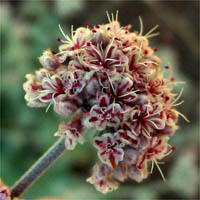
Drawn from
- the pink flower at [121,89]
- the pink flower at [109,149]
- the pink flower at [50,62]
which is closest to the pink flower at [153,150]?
the pink flower at [109,149]

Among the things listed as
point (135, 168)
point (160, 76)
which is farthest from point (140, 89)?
point (135, 168)

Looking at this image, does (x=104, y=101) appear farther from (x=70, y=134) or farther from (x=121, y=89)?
(x=70, y=134)

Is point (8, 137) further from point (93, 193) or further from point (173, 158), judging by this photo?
point (173, 158)

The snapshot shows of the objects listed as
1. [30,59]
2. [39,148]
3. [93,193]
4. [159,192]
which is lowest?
[159,192]

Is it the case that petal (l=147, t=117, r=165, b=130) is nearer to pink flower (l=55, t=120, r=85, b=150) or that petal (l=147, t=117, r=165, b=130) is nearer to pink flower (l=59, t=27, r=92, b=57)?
pink flower (l=55, t=120, r=85, b=150)

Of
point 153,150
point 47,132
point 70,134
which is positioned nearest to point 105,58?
point 70,134

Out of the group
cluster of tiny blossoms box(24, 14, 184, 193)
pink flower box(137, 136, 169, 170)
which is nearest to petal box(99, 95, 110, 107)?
cluster of tiny blossoms box(24, 14, 184, 193)
